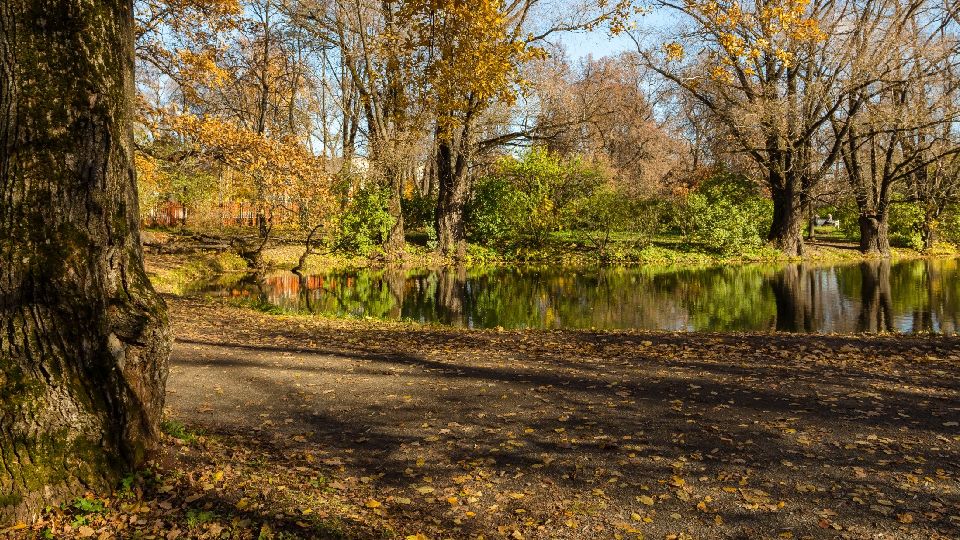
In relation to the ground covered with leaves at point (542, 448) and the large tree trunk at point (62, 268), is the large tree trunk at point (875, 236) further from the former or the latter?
the large tree trunk at point (62, 268)

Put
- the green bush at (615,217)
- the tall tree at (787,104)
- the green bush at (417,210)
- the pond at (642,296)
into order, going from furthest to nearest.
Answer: the green bush at (417,210) < the green bush at (615,217) < the tall tree at (787,104) < the pond at (642,296)

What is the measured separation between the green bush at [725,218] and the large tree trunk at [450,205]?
412 inches

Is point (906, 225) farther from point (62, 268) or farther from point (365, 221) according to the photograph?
point (62, 268)

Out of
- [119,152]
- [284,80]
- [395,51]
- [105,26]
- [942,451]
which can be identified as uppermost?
[284,80]

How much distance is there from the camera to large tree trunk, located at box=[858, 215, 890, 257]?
3191 cm

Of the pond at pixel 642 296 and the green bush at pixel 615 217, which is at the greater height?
the green bush at pixel 615 217

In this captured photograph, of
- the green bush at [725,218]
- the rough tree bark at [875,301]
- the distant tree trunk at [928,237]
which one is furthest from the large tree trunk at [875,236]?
the rough tree bark at [875,301]

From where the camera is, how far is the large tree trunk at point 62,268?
12.8 feet

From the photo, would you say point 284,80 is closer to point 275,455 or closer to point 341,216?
point 341,216

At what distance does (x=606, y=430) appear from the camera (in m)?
5.95

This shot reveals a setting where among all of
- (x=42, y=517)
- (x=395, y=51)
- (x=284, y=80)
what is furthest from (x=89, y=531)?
(x=284, y=80)

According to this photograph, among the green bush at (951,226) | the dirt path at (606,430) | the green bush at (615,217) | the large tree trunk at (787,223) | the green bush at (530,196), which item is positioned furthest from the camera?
the green bush at (951,226)

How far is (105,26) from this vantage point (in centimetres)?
421

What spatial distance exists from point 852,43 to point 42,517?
28.7 m
